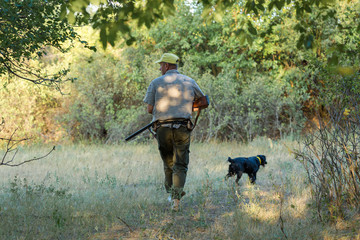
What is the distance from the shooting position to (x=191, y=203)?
5.98m

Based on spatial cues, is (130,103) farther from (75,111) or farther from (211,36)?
(211,36)

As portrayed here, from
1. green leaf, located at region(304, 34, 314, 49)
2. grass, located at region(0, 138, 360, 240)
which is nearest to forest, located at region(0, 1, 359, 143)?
grass, located at region(0, 138, 360, 240)

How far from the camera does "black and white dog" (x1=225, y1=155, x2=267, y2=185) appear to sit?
22.9 ft

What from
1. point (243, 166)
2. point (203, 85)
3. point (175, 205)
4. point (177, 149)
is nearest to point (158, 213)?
point (175, 205)

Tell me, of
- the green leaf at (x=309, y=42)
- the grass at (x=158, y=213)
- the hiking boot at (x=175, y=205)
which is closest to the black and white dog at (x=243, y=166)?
the grass at (x=158, y=213)

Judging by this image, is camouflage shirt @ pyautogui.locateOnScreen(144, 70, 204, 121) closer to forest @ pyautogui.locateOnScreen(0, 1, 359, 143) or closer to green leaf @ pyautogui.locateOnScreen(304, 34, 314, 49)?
green leaf @ pyautogui.locateOnScreen(304, 34, 314, 49)

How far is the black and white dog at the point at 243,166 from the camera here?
6.97 meters

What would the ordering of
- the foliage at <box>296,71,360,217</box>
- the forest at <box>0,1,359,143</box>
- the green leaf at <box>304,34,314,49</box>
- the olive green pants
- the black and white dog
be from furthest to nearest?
the forest at <box>0,1,359,143</box> → the black and white dog → the olive green pants → the foliage at <box>296,71,360,217</box> → the green leaf at <box>304,34,314,49</box>

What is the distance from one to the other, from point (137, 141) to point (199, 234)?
11.1 meters

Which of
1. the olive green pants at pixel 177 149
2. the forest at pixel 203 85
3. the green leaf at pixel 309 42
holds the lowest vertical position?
the olive green pants at pixel 177 149

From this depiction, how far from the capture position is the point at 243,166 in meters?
7.15

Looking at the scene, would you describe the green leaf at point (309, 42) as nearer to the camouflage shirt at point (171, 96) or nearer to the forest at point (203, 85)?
the camouflage shirt at point (171, 96)

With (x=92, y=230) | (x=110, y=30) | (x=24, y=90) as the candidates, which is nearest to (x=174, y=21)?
(x=24, y=90)

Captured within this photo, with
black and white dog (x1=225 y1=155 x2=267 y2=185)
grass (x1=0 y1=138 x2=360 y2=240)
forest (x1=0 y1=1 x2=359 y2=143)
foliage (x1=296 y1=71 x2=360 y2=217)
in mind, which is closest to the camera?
grass (x1=0 y1=138 x2=360 y2=240)
